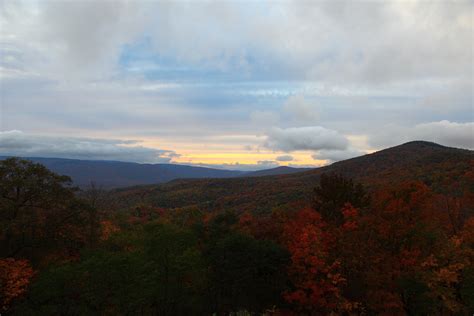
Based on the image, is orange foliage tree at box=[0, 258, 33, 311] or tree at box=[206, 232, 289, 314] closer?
orange foliage tree at box=[0, 258, 33, 311]

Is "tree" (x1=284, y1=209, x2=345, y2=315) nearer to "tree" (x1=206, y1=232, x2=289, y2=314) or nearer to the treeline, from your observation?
the treeline

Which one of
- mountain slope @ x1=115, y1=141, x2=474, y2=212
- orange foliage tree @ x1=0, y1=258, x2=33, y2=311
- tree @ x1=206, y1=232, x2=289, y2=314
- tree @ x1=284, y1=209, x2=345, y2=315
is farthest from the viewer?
mountain slope @ x1=115, y1=141, x2=474, y2=212

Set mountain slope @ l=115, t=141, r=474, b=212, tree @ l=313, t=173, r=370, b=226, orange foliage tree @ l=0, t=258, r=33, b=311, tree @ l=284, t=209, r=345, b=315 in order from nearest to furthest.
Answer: orange foliage tree @ l=0, t=258, r=33, b=311, tree @ l=284, t=209, r=345, b=315, tree @ l=313, t=173, r=370, b=226, mountain slope @ l=115, t=141, r=474, b=212

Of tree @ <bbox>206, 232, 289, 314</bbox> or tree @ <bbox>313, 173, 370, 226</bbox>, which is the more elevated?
tree @ <bbox>313, 173, 370, 226</bbox>

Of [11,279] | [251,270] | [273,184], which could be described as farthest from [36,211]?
[273,184]

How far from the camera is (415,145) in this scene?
623ft

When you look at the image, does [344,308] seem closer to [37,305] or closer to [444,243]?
[444,243]

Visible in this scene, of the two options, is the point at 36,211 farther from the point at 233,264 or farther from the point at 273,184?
the point at 273,184

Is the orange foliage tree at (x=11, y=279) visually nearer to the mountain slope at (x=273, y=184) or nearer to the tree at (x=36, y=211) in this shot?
the tree at (x=36, y=211)

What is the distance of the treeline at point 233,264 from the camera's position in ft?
86.6

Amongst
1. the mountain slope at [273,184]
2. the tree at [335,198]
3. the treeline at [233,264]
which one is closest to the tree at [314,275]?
the treeline at [233,264]

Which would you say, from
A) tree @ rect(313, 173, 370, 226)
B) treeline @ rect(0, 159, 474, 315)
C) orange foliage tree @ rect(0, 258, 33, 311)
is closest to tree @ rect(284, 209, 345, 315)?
treeline @ rect(0, 159, 474, 315)

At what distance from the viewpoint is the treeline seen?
1040 inches

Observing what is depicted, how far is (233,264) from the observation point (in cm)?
3141
